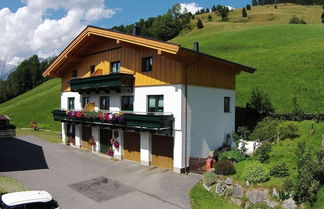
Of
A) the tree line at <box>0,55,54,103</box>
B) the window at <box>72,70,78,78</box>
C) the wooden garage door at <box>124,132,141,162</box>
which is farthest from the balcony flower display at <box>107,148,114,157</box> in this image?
the tree line at <box>0,55,54,103</box>

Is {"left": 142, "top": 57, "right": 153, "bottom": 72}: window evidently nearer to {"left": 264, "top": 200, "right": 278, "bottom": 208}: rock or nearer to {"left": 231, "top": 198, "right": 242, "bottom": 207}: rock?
{"left": 231, "top": 198, "right": 242, "bottom": 207}: rock

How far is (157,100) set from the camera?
20.8 m

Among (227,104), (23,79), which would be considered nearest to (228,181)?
(227,104)

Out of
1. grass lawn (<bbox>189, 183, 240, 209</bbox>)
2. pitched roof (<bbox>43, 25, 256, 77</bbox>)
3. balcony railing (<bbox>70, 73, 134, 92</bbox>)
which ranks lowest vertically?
grass lawn (<bbox>189, 183, 240, 209</bbox>)

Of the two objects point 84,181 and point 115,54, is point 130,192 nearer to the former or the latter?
point 84,181

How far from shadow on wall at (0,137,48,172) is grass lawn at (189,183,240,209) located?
42.0ft

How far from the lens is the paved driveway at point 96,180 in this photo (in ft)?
47.6

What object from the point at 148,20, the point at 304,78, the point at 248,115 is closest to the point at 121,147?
the point at 248,115

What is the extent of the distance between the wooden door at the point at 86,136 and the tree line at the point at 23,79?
321 ft

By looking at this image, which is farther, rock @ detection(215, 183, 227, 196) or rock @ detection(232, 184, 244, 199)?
rock @ detection(215, 183, 227, 196)

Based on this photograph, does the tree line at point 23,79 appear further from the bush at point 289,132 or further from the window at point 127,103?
the bush at point 289,132

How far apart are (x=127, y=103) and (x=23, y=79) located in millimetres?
Result: 115674

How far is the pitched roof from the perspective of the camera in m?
18.1

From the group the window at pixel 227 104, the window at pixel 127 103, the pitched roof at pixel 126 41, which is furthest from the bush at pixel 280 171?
the window at pixel 127 103
